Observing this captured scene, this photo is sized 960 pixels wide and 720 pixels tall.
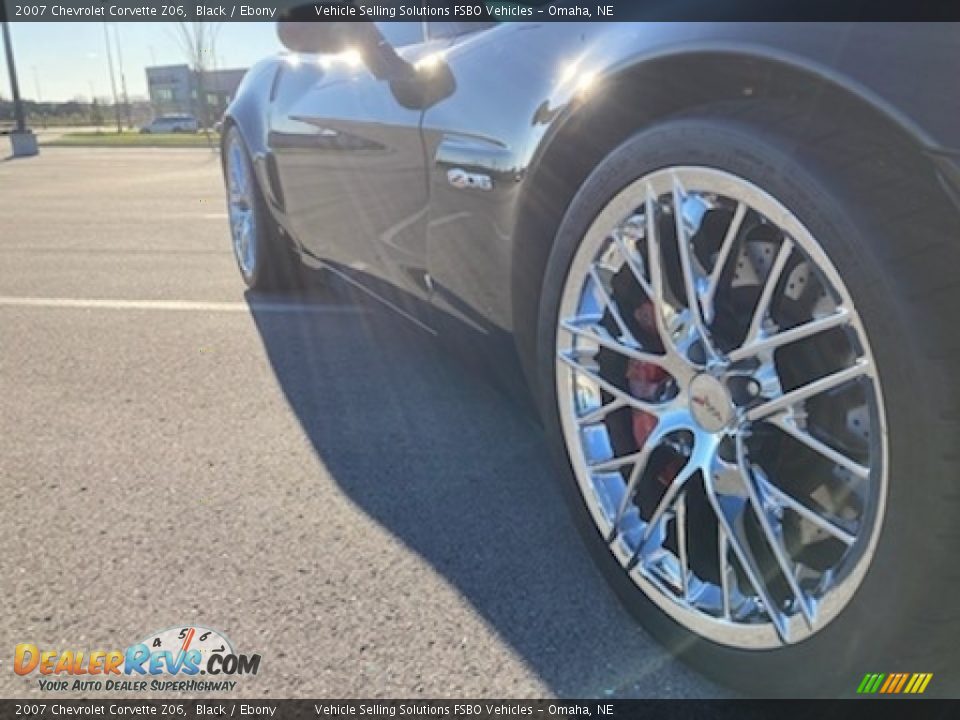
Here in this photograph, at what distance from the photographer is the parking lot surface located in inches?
62.0

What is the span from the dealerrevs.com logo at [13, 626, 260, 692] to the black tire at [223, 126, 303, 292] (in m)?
2.41

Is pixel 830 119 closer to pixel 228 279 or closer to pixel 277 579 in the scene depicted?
pixel 277 579

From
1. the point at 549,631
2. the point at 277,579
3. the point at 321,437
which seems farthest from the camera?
the point at 321,437

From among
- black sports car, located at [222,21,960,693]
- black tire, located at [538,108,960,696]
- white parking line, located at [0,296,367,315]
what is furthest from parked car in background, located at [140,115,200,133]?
black tire, located at [538,108,960,696]

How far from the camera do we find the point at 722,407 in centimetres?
141

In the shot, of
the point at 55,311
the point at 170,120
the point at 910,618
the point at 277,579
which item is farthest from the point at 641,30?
the point at 170,120

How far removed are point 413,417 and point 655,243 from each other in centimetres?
138

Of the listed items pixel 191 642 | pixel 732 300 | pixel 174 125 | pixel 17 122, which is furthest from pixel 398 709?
pixel 174 125

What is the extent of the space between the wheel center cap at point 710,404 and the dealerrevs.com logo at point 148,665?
3.08 feet

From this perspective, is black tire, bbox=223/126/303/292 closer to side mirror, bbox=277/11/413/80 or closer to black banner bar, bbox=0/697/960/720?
side mirror, bbox=277/11/413/80

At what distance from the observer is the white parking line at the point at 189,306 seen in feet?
13.3

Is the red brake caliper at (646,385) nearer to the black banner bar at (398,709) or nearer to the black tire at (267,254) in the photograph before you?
the black banner bar at (398,709)

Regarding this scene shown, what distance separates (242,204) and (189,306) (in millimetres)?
578

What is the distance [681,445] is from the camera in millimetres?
1530
